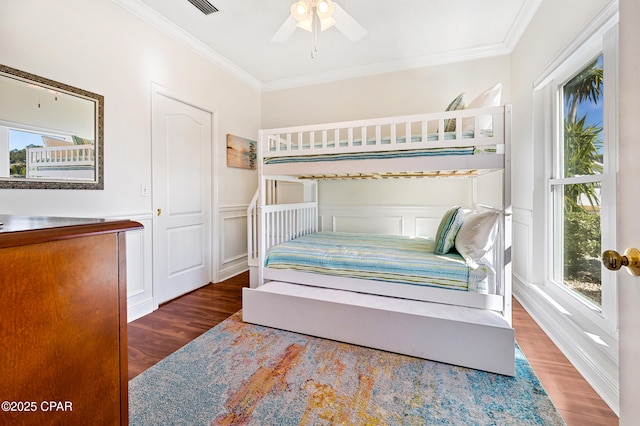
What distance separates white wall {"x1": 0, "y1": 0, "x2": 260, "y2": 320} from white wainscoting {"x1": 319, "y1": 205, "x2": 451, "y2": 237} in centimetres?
156

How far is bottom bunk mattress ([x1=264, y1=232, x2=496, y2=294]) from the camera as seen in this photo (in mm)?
1897

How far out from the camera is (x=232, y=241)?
360 centimetres

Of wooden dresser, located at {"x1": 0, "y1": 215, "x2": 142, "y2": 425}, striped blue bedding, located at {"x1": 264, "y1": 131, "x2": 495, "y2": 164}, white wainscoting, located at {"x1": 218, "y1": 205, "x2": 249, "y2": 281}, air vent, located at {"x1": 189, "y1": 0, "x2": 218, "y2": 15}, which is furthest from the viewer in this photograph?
white wainscoting, located at {"x1": 218, "y1": 205, "x2": 249, "y2": 281}

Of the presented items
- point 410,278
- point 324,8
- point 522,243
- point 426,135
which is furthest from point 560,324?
point 324,8

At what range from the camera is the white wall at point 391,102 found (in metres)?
3.23

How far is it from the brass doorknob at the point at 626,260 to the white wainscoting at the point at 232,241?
3.28 metres

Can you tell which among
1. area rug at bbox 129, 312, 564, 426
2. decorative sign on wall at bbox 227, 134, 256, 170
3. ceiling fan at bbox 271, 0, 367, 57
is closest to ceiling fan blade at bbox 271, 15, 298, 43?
ceiling fan at bbox 271, 0, 367, 57

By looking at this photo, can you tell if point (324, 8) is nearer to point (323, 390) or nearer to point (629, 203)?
point (629, 203)

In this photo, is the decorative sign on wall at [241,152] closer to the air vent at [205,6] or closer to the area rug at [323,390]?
the air vent at [205,6]

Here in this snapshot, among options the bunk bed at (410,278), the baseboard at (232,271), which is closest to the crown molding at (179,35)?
the bunk bed at (410,278)

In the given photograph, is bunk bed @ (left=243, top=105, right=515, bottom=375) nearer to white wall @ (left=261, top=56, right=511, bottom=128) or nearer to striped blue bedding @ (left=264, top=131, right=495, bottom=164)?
striped blue bedding @ (left=264, top=131, right=495, bottom=164)

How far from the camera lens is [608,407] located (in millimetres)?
1376

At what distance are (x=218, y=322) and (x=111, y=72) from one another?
2.15 meters

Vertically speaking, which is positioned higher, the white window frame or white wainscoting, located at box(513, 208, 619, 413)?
the white window frame
